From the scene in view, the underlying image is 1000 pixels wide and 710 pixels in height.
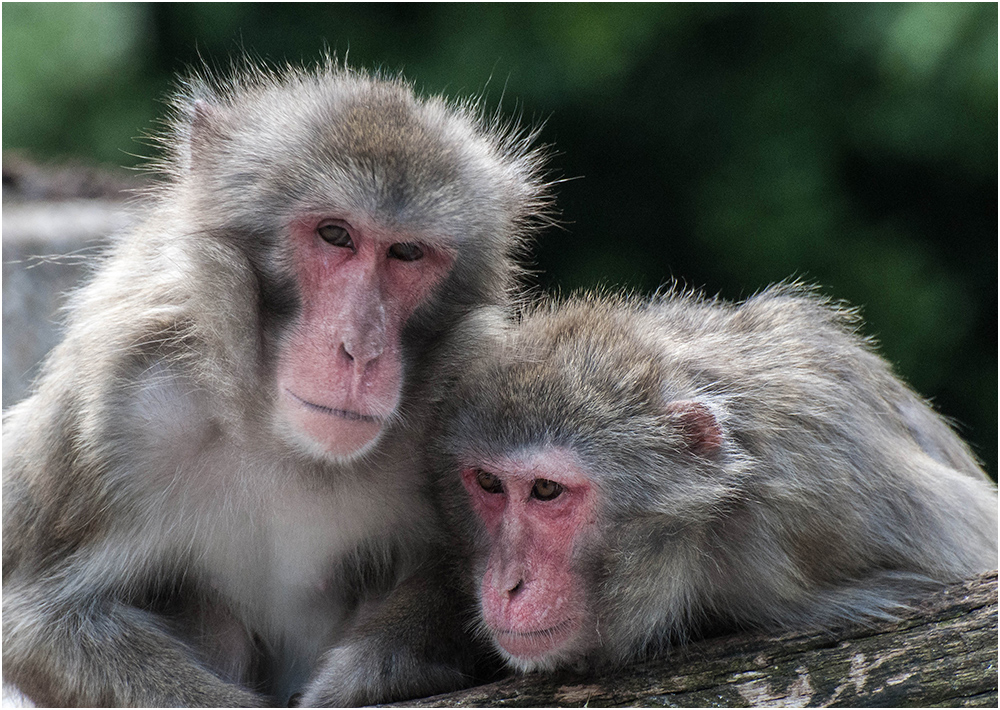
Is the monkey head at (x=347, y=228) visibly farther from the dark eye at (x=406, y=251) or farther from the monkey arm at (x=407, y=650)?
the monkey arm at (x=407, y=650)

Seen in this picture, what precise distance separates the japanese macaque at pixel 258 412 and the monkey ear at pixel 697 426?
0.72 meters

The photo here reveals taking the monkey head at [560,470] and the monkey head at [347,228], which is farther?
the monkey head at [560,470]

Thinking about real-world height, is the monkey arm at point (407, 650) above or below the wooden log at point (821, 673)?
below

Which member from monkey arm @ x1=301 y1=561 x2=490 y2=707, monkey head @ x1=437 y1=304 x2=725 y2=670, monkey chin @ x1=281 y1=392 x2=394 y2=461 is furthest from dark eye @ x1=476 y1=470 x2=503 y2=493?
monkey chin @ x1=281 y1=392 x2=394 y2=461

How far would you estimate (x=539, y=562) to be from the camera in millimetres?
3408

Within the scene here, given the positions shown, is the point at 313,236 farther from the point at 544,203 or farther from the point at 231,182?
the point at 544,203

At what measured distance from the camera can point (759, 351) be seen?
3.92 metres

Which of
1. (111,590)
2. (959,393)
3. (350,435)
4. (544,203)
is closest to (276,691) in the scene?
(111,590)

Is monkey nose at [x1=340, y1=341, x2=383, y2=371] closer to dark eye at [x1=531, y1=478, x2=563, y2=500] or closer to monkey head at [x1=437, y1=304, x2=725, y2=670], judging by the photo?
monkey head at [x1=437, y1=304, x2=725, y2=670]

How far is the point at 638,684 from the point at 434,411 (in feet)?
3.47

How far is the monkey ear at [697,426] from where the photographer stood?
354cm

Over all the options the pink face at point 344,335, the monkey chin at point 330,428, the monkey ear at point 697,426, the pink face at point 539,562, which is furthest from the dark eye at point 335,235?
the monkey ear at point 697,426

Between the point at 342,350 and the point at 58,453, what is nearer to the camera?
the point at 342,350

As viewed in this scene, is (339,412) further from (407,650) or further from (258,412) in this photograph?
(407,650)
